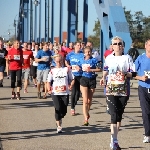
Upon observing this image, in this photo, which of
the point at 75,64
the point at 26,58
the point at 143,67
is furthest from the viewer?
the point at 26,58

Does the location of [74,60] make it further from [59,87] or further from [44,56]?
[44,56]

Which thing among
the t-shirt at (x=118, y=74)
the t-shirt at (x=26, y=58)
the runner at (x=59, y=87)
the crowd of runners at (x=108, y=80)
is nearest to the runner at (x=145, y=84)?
the crowd of runners at (x=108, y=80)

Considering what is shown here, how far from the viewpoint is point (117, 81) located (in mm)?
8523

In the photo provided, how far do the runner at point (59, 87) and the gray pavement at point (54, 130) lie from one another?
1.36 ft

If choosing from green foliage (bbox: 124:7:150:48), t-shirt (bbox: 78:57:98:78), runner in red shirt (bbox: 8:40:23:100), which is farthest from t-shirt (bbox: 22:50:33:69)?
green foliage (bbox: 124:7:150:48)

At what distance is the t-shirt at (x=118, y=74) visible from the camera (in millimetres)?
8547

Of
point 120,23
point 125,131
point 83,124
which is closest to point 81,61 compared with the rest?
point 83,124

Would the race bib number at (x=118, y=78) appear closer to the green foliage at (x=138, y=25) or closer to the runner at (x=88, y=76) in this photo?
Result: the runner at (x=88, y=76)

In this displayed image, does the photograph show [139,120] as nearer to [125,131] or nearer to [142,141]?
[125,131]

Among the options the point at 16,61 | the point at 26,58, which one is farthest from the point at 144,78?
the point at 26,58

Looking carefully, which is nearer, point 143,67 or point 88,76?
point 143,67

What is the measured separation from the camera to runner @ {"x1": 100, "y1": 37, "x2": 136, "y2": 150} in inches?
336

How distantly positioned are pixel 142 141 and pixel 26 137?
194 cm

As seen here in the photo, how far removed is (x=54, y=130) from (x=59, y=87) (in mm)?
793
